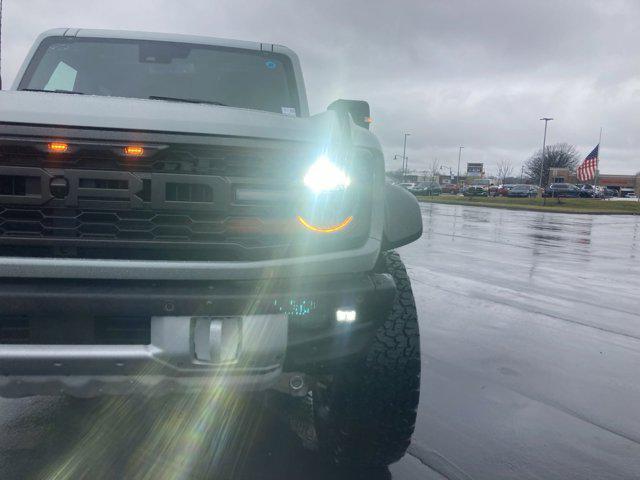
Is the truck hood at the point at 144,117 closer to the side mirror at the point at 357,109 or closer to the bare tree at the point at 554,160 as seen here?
the side mirror at the point at 357,109

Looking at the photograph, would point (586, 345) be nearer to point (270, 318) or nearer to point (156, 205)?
point (270, 318)

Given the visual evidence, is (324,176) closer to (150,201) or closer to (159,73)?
(150,201)

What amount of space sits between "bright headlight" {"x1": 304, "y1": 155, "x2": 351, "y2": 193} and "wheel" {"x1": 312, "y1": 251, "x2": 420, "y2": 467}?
442mm

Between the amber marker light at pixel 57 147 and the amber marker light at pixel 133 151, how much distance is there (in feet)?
0.71

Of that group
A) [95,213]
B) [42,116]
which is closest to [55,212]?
[95,213]

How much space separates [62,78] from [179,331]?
2.32 meters

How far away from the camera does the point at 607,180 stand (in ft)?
365

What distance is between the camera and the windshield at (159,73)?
143 inches

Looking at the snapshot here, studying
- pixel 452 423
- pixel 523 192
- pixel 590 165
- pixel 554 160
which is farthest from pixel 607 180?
pixel 452 423

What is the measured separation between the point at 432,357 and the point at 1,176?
11.2 feet

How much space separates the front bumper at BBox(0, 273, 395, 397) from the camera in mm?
2066

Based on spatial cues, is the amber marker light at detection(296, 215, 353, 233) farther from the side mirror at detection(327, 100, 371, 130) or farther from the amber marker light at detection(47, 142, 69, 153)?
the amber marker light at detection(47, 142, 69, 153)

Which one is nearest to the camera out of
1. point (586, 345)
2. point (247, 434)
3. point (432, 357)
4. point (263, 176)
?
point (263, 176)

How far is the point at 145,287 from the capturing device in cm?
215
